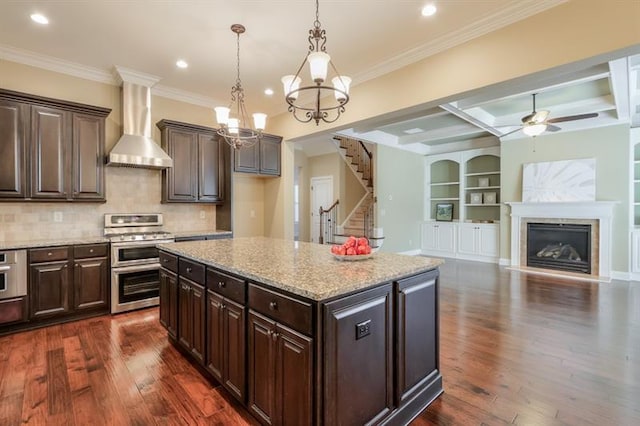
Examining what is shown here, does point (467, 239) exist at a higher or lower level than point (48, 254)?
lower

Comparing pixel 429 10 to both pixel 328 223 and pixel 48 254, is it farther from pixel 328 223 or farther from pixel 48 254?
pixel 328 223

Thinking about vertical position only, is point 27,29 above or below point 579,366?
above

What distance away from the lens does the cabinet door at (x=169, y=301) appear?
9.37ft

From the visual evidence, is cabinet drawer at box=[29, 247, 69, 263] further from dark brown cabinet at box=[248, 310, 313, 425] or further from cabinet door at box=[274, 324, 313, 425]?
cabinet door at box=[274, 324, 313, 425]

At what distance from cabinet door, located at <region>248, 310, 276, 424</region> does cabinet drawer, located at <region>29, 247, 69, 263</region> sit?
304cm

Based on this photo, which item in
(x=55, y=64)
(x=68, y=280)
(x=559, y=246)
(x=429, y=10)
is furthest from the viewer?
(x=559, y=246)

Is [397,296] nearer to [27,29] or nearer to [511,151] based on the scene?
[27,29]

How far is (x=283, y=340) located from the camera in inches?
64.1

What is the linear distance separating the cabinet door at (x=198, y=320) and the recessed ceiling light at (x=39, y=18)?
9.91ft

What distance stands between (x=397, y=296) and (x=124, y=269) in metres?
3.59

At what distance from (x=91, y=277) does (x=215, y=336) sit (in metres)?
2.52

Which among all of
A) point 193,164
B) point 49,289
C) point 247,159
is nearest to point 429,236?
point 247,159

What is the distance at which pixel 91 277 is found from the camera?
374cm

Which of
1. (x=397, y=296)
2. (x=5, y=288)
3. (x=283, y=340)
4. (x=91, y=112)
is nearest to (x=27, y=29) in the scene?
(x=91, y=112)
